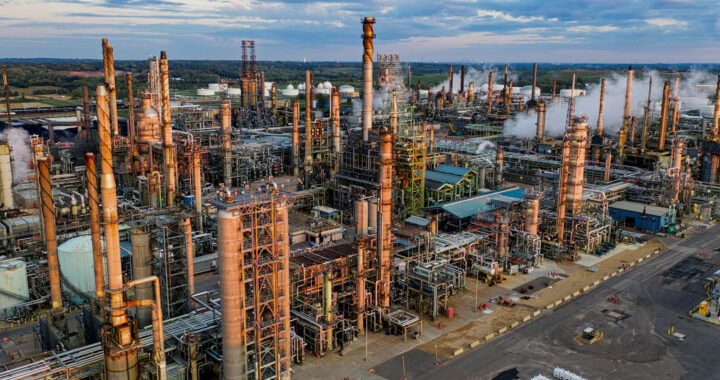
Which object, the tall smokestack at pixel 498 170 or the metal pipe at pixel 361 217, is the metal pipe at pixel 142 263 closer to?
the metal pipe at pixel 361 217

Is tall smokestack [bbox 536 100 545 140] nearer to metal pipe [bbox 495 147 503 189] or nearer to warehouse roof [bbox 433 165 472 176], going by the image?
metal pipe [bbox 495 147 503 189]

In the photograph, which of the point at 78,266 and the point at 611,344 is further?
the point at 78,266

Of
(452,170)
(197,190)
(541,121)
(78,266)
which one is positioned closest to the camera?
(78,266)

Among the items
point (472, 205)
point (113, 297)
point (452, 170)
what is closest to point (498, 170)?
point (452, 170)

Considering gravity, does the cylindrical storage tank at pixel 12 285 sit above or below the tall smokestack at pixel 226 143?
below

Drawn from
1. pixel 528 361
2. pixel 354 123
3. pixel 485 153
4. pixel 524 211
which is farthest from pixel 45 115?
pixel 528 361

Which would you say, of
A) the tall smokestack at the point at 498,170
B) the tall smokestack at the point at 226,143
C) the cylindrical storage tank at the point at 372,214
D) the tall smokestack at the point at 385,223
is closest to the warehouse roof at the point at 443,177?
the tall smokestack at the point at 498,170

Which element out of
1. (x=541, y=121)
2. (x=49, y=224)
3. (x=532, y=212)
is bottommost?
(x=532, y=212)

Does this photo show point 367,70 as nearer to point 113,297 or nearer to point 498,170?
point 498,170
